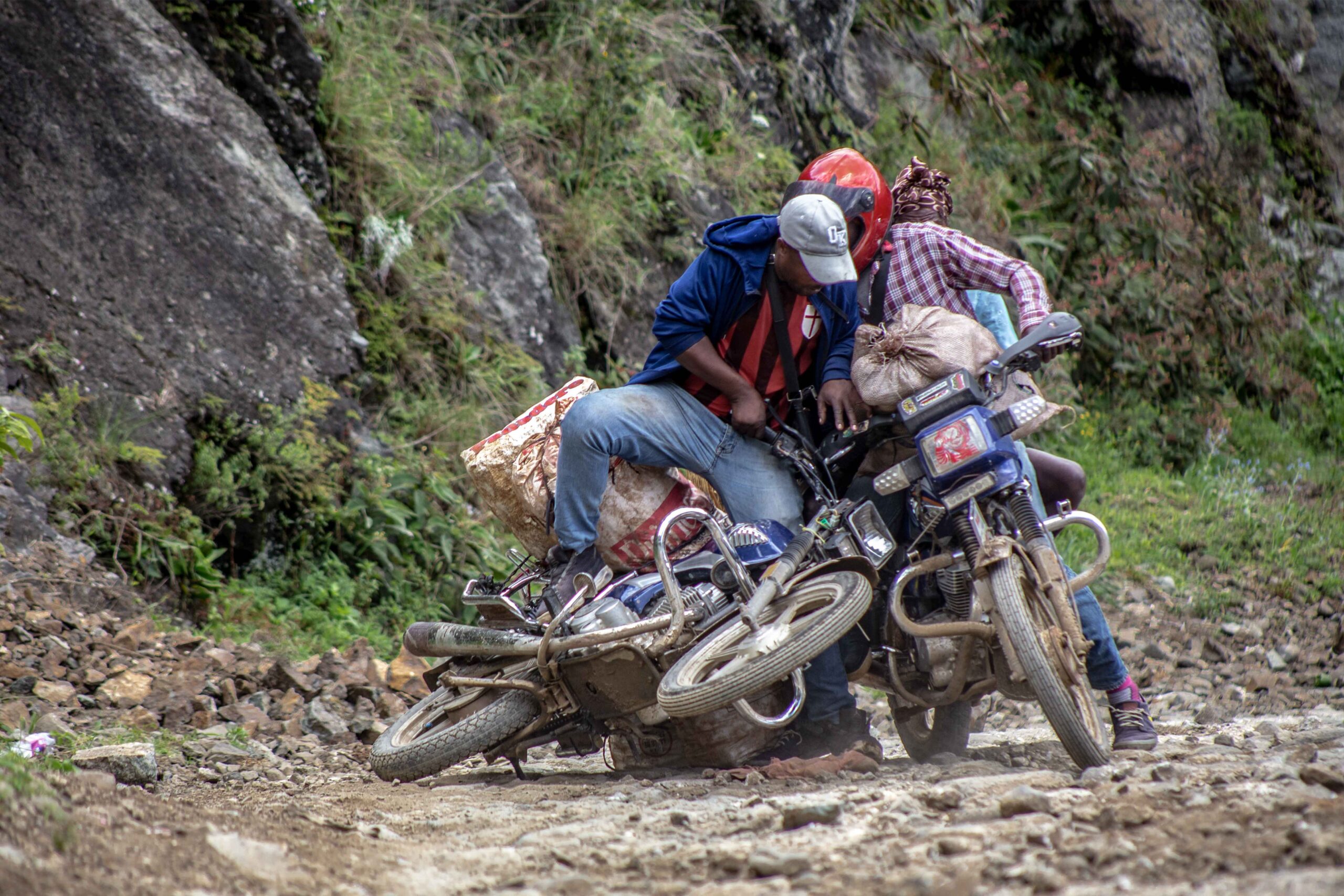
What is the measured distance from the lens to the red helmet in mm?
3955

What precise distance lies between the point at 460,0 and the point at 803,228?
21.1ft

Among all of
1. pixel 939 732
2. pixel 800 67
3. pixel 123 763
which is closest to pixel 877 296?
pixel 939 732

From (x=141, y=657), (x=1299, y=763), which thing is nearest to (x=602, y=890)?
(x=1299, y=763)

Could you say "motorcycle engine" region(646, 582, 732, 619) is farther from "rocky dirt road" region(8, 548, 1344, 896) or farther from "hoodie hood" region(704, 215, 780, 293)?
"hoodie hood" region(704, 215, 780, 293)

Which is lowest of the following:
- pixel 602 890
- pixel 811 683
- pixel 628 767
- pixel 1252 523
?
pixel 1252 523

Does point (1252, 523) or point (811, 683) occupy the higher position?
point (811, 683)

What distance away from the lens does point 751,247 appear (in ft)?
12.9

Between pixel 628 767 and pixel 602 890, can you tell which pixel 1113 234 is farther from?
pixel 602 890

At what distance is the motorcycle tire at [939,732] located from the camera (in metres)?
4.44

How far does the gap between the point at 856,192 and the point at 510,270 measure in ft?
14.5

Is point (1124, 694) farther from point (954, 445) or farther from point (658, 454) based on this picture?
point (658, 454)

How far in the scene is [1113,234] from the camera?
1157cm

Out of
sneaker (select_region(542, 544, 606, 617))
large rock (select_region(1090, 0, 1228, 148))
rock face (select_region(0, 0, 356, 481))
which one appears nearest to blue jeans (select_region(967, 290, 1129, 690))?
sneaker (select_region(542, 544, 606, 617))

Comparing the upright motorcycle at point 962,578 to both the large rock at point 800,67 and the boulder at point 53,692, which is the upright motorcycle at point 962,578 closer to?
the boulder at point 53,692
